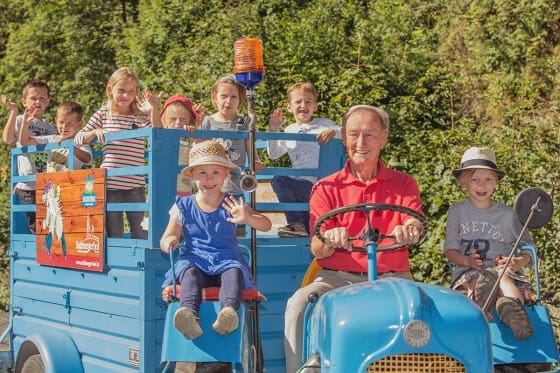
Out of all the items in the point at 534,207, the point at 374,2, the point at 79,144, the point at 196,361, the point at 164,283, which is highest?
the point at 374,2

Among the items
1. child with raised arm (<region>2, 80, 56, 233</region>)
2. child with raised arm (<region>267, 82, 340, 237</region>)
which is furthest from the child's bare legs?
child with raised arm (<region>2, 80, 56, 233</region>)

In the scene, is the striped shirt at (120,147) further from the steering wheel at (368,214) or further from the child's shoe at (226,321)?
the steering wheel at (368,214)

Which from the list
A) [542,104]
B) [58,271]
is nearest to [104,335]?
[58,271]

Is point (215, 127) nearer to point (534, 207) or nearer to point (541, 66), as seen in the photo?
point (534, 207)

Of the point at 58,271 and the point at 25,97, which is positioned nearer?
the point at 58,271

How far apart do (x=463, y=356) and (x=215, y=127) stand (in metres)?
3.53

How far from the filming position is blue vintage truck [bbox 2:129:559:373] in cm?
355

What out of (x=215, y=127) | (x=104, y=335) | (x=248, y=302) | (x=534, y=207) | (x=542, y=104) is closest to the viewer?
(x=534, y=207)

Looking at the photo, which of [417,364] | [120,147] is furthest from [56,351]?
[417,364]

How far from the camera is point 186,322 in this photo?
4531mm

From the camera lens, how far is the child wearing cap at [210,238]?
15.4ft

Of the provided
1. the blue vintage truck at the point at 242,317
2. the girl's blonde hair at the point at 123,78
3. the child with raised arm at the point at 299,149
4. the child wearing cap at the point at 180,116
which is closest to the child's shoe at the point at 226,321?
the blue vintage truck at the point at 242,317

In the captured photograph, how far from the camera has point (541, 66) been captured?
30.3 feet

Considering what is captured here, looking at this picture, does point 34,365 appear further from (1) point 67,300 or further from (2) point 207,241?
(2) point 207,241
